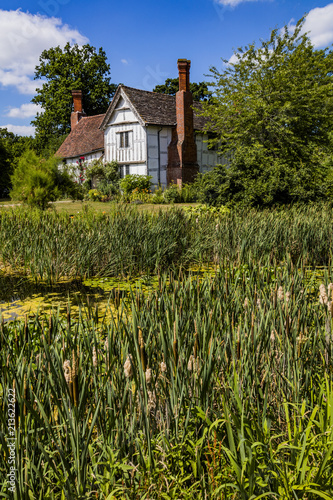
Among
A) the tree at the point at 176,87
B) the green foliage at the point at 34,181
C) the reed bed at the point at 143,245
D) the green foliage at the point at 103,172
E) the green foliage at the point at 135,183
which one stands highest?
the tree at the point at 176,87

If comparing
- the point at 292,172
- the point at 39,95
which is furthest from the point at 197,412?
the point at 39,95

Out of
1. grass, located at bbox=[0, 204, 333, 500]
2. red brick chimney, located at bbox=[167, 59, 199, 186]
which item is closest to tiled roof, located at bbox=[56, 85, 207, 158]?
red brick chimney, located at bbox=[167, 59, 199, 186]

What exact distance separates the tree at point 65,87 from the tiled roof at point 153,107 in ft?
49.5

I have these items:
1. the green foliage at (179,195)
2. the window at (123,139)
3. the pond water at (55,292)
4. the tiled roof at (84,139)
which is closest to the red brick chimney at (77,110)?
the tiled roof at (84,139)

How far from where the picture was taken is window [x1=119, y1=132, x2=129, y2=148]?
27047 mm

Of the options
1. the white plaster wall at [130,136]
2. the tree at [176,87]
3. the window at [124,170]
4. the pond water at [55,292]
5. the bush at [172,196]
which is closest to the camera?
the pond water at [55,292]

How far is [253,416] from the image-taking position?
2.01 metres

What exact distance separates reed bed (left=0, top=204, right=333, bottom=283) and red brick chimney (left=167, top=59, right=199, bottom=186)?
1824cm

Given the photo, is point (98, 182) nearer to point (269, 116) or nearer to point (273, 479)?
point (269, 116)

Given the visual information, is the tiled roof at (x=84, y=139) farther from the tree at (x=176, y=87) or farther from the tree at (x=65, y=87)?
the tree at (x=176, y=87)

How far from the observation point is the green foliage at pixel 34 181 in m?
12.4

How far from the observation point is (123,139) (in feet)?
89.5

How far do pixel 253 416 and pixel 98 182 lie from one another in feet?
88.0

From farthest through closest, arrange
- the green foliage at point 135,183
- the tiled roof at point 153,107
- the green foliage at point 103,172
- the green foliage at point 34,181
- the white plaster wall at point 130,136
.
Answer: the green foliage at point 103,172 → the white plaster wall at point 130,136 → the tiled roof at point 153,107 → the green foliage at point 135,183 → the green foliage at point 34,181
